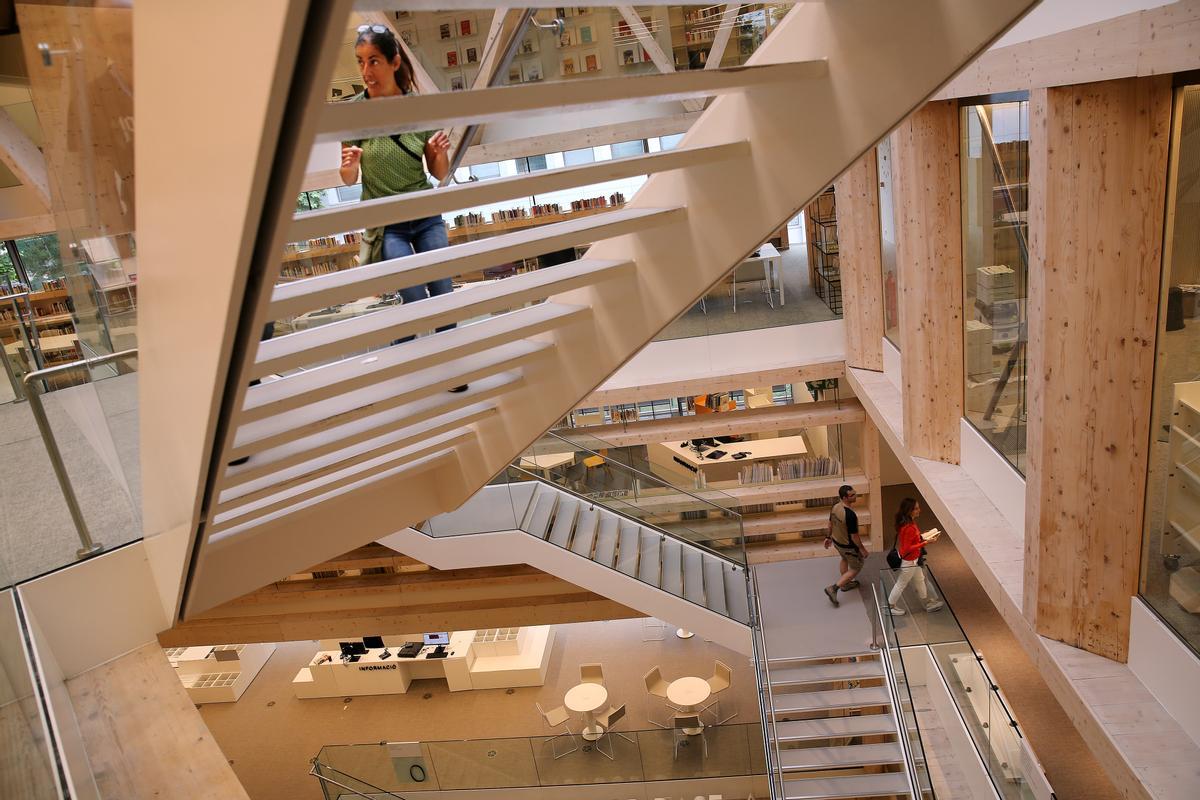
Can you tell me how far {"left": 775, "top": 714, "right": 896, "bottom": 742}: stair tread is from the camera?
25.8 feet

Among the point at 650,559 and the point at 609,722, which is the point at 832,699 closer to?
the point at 650,559

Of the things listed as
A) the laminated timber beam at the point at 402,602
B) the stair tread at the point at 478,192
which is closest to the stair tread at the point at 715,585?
the laminated timber beam at the point at 402,602

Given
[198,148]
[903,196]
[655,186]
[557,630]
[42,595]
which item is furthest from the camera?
[557,630]

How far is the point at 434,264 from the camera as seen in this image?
7.88ft

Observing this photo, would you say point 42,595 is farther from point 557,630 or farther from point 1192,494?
point 557,630

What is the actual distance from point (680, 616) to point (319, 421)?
6336 mm

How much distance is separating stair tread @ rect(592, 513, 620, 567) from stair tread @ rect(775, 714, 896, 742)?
7.65 ft

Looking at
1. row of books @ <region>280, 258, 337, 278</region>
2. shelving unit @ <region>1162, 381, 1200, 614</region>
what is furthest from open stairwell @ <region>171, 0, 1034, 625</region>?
shelving unit @ <region>1162, 381, 1200, 614</region>

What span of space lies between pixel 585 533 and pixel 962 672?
3.77 meters

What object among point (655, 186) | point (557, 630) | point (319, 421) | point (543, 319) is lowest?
point (557, 630)

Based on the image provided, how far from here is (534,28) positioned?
13.3 feet

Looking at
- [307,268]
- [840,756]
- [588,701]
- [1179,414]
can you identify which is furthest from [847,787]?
[307,268]

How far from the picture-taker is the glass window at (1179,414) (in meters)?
3.47

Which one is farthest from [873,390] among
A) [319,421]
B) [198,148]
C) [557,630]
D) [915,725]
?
[198,148]
